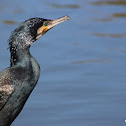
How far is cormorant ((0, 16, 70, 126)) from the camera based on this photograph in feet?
25.9

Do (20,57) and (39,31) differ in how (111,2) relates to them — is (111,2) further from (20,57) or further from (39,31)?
(20,57)

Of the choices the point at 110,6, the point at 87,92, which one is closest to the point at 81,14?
the point at 110,6

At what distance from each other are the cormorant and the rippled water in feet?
4.74

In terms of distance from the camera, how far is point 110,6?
16328 mm

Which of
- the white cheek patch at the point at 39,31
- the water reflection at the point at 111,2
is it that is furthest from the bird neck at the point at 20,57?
the water reflection at the point at 111,2

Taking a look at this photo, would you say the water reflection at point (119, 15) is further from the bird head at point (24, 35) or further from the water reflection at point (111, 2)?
the bird head at point (24, 35)

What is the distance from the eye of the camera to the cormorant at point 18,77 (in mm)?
7891

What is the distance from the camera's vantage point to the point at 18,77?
7.91 m

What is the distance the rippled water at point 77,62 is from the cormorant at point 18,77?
Answer: 4.74 ft

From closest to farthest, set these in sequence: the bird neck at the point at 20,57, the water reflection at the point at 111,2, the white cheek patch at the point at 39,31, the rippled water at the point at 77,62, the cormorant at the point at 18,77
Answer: the cormorant at the point at 18,77 → the bird neck at the point at 20,57 → the white cheek patch at the point at 39,31 → the rippled water at the point at 77,62 → the water reflection at the point at 111,2

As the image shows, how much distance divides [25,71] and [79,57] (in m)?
4.51

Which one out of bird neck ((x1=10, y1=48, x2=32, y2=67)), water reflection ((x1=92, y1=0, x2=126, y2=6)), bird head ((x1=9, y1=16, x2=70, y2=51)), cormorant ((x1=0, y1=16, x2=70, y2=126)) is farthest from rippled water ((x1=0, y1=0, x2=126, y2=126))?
bird head ((x1=9, y1=16, x2=70, y2=51))

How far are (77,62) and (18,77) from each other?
169 inches

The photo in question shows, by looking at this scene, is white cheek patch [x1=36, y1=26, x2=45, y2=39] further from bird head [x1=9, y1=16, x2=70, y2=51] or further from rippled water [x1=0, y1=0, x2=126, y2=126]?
rippled water [x1=0, y1=0, x2=126, y2=126]
